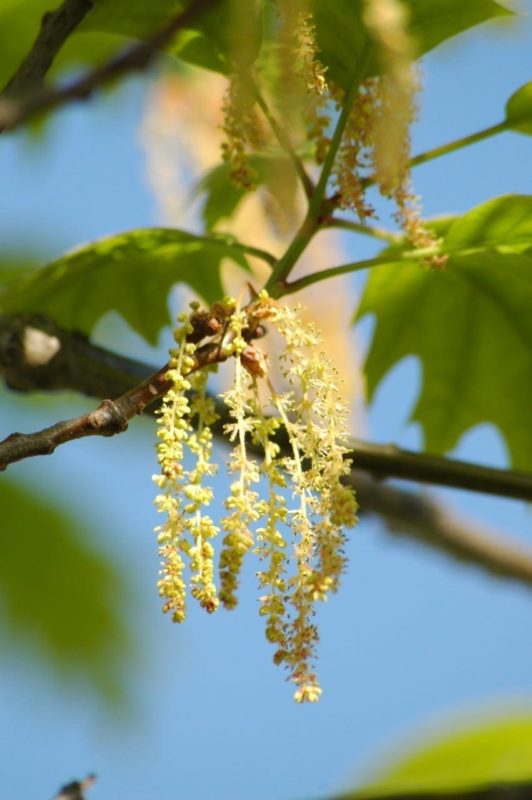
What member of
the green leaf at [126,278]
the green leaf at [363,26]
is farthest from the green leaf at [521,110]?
the green leaf at [126,278]

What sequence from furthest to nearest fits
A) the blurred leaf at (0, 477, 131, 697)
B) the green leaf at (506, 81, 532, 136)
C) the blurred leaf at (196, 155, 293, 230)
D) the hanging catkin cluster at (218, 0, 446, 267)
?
the blurred leaf at (0, 477, 131, 697), the blurred leaf at (196, 155, 293, 230), the green leaf at (506, 81, 532, 136), the hanging catkin cluster at (218, 0, 446, 267)

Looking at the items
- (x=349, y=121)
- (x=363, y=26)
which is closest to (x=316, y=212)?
(x=349, y=121)

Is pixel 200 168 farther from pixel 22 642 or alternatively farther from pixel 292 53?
pixel 292 53

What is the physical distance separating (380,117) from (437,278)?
36.3 inches

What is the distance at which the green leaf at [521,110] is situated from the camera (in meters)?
2.13

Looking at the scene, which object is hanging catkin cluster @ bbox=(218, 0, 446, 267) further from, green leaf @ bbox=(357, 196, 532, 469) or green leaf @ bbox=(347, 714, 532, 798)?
Result: green leaf @ bbox=(347, 714, 532, 798)

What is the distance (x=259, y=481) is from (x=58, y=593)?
3171 millimetres

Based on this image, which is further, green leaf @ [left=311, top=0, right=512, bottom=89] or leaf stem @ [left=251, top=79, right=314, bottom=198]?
green leaf @ [left=311, top=0, right=512, bottom=89]

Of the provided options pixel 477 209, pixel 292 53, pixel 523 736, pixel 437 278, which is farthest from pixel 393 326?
pixel 292 53

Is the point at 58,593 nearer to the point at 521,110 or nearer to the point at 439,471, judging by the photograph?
the point at 439,471

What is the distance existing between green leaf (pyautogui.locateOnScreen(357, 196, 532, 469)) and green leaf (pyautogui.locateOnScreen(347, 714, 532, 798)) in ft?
2.34

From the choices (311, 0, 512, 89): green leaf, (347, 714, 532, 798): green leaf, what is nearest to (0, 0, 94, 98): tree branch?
(311, 0, 512, 89): green leaf

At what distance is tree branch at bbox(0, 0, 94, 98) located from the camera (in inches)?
66.3

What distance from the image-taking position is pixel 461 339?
291 centimetres
